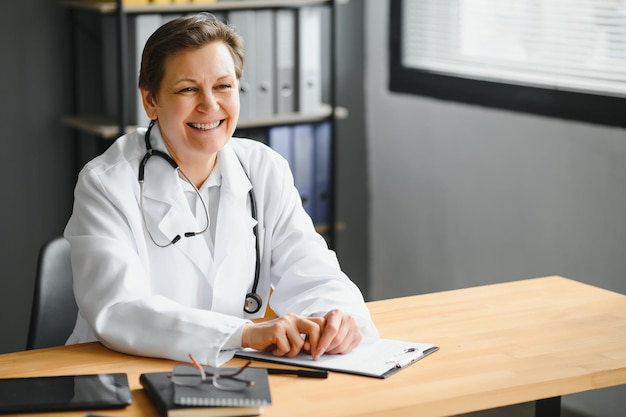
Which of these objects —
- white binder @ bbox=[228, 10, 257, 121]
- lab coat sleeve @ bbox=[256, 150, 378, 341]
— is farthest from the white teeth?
white binder @ bbox=[228, 10, 257, 121]

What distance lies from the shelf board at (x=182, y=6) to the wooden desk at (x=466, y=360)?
5.04 ft

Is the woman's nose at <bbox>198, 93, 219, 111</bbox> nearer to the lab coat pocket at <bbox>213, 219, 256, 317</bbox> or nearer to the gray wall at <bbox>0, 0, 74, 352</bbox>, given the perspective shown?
the lab coat pocket at <bbox>213, 219, 256, 317</bbox>

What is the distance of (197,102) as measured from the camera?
7.04ft

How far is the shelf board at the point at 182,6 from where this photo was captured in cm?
325

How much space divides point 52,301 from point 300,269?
607mm

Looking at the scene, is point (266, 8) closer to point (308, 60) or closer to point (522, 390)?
point (308, 60)

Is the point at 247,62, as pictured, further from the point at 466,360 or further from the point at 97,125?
the point at 466,360

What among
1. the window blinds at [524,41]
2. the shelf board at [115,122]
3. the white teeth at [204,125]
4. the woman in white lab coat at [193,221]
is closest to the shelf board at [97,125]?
the shelf board at [115,122]

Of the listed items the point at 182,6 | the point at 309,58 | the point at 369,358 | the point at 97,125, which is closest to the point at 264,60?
the point at 309,58

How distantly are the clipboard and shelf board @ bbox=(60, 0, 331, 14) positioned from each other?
5.62ft

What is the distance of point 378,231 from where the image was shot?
14.2 feet

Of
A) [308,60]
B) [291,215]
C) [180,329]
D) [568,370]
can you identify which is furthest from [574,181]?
[180,329]

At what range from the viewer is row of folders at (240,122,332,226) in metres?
3.69

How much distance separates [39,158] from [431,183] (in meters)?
1.53
